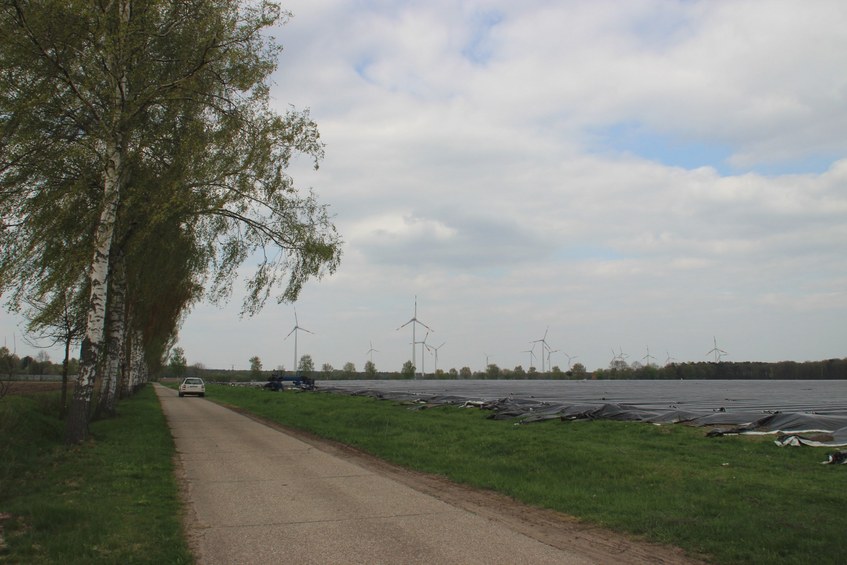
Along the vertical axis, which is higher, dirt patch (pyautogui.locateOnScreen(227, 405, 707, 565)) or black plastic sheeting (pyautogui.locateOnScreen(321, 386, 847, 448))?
black plastic sheeting (pyautogui.locateOnScreen(321, 386, 847, 448))

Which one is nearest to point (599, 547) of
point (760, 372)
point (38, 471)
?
point (38, 471)

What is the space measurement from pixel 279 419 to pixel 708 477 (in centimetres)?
1975

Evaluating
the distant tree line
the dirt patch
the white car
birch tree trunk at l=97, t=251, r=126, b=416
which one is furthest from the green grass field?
the distant tree line

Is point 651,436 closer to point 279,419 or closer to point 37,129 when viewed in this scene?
point 279,419

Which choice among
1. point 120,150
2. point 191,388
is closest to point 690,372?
point 191,388

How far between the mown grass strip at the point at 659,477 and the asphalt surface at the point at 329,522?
5.61ft

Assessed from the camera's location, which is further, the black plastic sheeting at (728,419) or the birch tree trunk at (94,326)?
the black plastic sheeting at (728,419)

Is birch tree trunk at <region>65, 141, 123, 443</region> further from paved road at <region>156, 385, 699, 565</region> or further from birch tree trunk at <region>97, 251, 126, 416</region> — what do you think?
birch tree trunk at <region>97, 251, 126, 416</region>

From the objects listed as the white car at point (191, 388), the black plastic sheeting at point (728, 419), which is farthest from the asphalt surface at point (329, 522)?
the white car at point (191, 388)

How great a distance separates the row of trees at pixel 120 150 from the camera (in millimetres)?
14219

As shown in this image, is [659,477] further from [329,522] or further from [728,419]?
[728,419]

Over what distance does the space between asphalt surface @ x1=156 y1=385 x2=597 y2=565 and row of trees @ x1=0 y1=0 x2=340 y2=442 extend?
21.7 feet

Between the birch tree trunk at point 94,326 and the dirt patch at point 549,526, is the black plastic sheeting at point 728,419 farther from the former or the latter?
the birch tree trunk at point 94,326

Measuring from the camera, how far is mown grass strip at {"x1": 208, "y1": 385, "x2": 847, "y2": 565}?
7504mm
